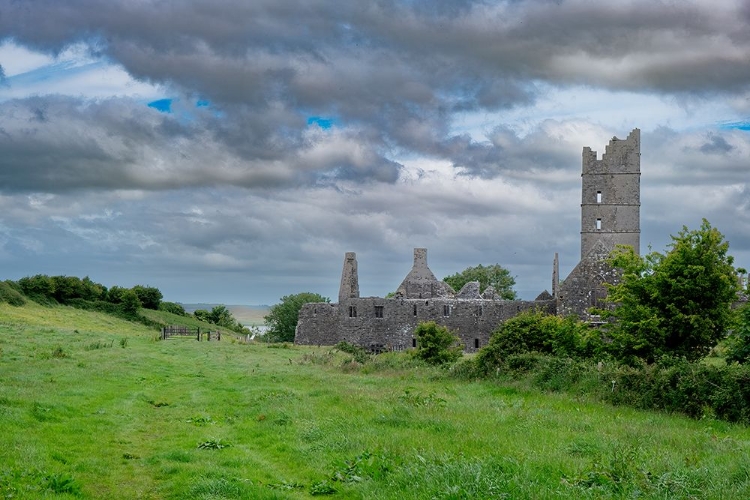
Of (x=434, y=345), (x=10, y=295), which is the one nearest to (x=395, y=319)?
(x=434, y=345)

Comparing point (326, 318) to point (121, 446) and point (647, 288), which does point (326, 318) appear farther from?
point (121, 446)

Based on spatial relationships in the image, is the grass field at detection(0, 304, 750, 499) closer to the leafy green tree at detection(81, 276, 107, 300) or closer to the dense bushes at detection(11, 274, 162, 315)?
the dense bushes at detection(11, 274, 162, 315)

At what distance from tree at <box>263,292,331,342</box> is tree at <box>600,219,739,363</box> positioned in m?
73.5

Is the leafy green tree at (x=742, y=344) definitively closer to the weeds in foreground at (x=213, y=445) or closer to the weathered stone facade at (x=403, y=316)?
the weeds in foreground at (x=213, y=445)

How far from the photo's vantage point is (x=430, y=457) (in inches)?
469

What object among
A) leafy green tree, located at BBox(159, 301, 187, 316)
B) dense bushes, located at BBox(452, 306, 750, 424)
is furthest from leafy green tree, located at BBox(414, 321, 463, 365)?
leafy green tree, located at BBox(159, 301, 187, 316)

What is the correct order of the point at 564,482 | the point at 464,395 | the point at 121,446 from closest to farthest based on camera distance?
the point at 564,482 < the point at 121,446 < the point at 464,395

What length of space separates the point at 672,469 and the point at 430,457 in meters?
3.71

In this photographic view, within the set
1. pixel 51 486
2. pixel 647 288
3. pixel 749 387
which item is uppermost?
pixel 647 288

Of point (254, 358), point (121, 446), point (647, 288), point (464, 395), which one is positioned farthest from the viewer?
point (254, 358)

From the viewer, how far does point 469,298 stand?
65.1m

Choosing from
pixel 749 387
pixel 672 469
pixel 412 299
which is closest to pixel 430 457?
pixel 672 469

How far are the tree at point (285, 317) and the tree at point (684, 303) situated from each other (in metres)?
73.5

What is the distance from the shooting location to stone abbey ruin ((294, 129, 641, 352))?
61.9 metres
